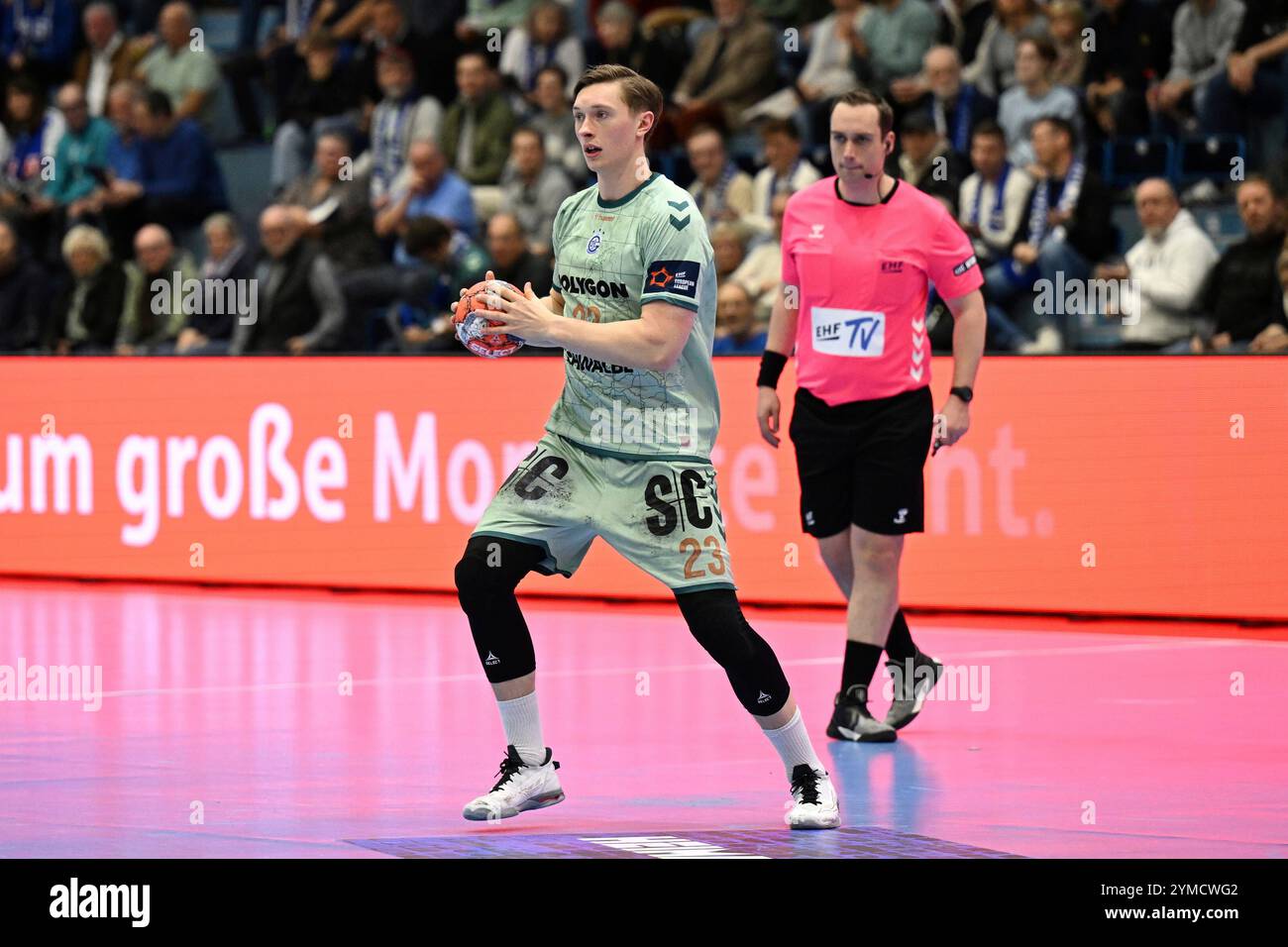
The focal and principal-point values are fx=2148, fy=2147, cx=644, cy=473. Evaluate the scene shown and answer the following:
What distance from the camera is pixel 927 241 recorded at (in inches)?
336

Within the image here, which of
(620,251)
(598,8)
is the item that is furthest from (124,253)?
(620,251)

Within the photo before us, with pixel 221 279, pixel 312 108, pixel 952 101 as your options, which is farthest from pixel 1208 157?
pixel 312 108

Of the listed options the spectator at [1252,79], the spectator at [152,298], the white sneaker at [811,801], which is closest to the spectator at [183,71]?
the spectator at [152,298]

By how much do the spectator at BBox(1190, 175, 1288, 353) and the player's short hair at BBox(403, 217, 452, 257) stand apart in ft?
18.9

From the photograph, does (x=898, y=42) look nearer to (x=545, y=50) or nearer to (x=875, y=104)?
(x=545, y=50)

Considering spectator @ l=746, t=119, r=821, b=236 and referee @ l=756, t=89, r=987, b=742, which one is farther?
spectator @ l=746, t=119, r=821, b=236

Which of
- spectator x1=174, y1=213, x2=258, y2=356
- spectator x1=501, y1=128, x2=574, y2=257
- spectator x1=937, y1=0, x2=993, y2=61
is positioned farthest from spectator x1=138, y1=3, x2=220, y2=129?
spectator x1=937, y1=0, x2=993, y2=61

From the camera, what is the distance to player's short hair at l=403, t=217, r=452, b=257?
1598cm

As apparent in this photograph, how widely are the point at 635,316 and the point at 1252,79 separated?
9.30 metres

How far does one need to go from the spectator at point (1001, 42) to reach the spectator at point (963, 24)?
16cm

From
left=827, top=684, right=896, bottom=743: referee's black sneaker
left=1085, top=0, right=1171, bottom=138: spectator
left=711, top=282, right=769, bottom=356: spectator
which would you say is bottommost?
left=827, top=684, right=896, bottom=743: referee's black sneaker

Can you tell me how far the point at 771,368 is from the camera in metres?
8.90

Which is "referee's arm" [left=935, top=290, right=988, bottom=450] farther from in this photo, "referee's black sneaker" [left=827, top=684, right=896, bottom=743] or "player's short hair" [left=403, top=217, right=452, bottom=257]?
"player's short hair" [left=403, top=217, right=452, bottom=257]

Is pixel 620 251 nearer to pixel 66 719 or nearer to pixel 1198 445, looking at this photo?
pixel 66 719
